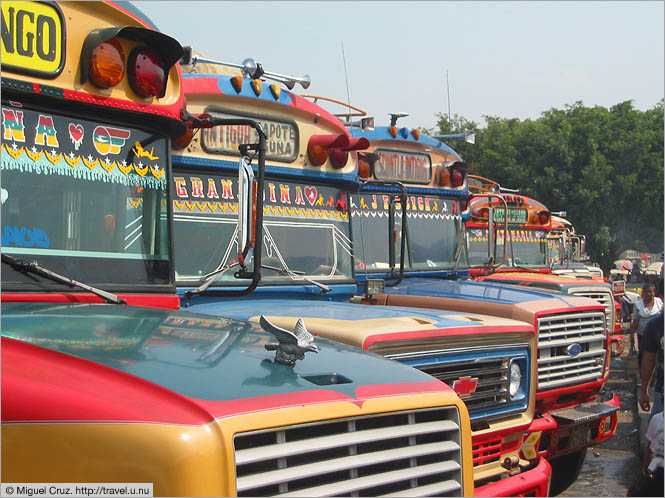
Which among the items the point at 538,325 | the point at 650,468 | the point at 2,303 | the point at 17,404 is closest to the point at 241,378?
the point at 17,404

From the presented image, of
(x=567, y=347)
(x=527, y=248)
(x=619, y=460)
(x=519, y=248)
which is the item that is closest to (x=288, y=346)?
(x=567, y=347)

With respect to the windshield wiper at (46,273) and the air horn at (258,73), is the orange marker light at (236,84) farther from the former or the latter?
the windshield wiper at (46,273)

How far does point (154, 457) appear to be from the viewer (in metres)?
1.82

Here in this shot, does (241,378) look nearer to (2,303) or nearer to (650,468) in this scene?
(2,303)

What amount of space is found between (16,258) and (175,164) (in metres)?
1.90

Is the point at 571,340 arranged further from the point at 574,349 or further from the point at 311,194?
the point at 311,194

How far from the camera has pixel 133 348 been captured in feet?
7.81

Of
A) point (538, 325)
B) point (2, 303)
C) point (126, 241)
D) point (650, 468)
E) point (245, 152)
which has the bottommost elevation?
point (650, 468)

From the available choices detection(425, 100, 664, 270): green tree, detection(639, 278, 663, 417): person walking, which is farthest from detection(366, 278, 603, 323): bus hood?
detection(425, 100, 664, 270): green tree

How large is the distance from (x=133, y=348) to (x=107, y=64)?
1462mm

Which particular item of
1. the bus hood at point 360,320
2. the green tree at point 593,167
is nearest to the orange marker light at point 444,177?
the bus hood at point 360,320

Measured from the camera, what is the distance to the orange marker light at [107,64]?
3271 millimetres

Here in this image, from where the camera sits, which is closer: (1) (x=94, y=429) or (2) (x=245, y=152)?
(1) (x=94, y=429)

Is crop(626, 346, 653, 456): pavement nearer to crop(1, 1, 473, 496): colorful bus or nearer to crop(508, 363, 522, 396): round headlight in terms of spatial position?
crop(508, 363, 522, 396): round headlight
